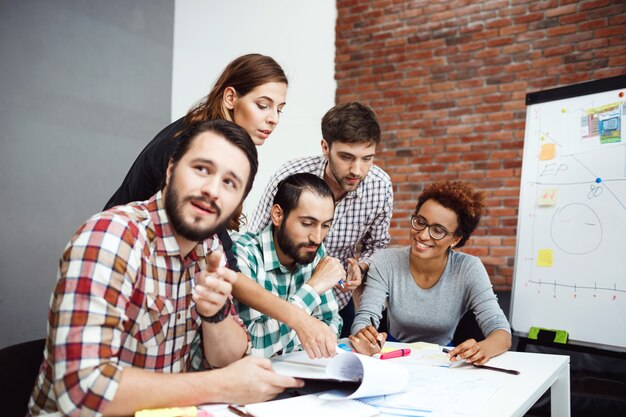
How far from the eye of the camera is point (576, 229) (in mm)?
2488

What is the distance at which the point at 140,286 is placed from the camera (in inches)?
39.4

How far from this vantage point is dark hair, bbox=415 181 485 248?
214 cm

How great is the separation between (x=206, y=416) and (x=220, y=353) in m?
0.27

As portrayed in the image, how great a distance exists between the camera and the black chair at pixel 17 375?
1090 millimetres

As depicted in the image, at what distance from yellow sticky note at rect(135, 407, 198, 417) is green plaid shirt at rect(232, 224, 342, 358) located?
0.49 m

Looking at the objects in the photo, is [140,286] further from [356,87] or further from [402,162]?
[356,87]

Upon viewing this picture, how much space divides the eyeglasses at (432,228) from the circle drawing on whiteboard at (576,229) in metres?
0.76

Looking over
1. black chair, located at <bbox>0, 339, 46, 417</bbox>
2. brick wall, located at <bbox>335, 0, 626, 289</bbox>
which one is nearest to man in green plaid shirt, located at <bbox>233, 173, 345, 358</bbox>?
black chair, located at <bbox>0, 339, 46, 417</bbox>

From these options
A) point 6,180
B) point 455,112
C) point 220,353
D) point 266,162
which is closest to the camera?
point 220,353

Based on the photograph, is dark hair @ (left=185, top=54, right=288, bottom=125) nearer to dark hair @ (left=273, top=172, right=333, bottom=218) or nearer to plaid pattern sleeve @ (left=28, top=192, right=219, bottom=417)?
dark hair @ (left=273, top=172, right=333, bottom=218)

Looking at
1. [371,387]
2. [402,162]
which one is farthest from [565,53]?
[371,387]

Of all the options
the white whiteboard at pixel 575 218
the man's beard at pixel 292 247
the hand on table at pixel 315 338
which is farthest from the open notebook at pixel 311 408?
the white whiteboard at pixel 575 218

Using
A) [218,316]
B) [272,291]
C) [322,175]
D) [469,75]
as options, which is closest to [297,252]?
[272,291]

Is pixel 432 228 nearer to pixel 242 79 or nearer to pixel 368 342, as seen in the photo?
pixel 368 342
